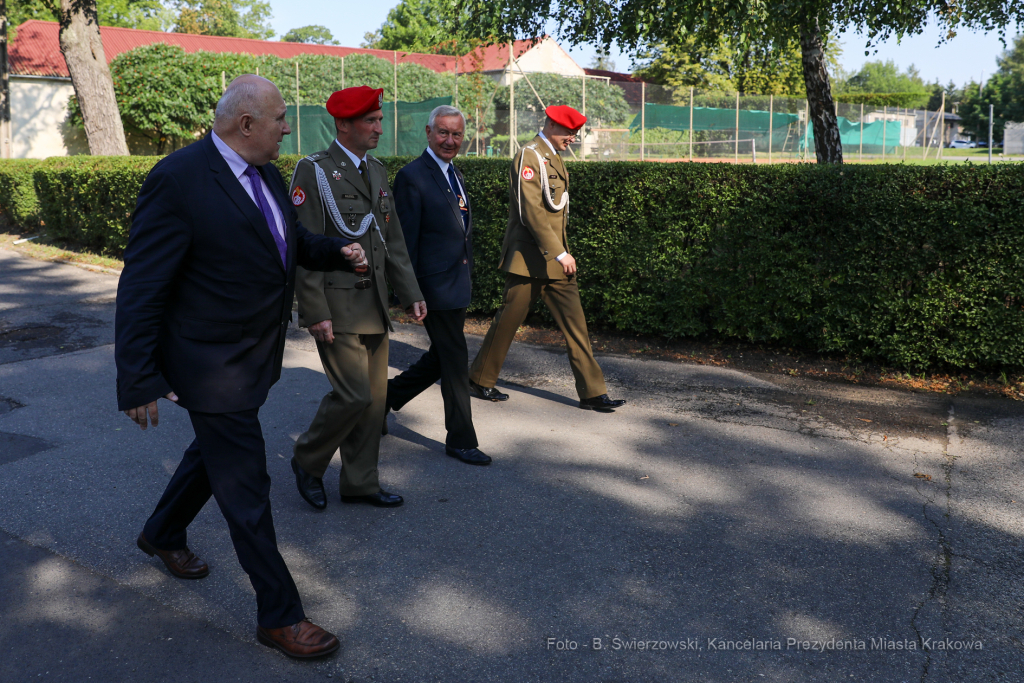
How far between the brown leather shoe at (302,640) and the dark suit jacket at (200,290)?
81 cm

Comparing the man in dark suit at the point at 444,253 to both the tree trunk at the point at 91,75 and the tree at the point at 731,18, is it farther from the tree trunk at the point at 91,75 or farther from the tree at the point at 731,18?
the tree trunk at the point at 91,75

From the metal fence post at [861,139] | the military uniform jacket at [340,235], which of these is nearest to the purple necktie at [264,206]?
the military uniform jacket at [340,235]

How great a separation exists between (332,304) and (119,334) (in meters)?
1.45

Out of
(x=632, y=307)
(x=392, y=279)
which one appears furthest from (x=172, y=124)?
(x=392, y=279)

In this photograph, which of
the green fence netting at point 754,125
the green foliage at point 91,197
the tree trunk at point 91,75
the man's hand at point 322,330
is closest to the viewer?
the man's hand at point 322,330

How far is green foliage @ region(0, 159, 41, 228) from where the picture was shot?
1575 cm

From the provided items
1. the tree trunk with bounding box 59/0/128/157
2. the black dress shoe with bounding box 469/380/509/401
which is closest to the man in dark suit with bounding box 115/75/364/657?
the black dress shoe with bounding box 469/380/509/401

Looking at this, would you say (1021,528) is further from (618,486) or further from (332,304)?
(332,304)

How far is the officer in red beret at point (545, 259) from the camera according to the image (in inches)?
228

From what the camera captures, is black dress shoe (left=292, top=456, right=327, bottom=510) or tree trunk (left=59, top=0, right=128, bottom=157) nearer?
black dress shoe (left=292, top=456, right=327, bottom=510)

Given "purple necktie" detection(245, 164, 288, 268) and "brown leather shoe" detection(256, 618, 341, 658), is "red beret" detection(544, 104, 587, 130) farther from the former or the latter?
"brown leather shoe" detection(256, 618, 341, 658)

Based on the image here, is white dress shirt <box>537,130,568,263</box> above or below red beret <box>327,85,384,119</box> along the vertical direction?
below

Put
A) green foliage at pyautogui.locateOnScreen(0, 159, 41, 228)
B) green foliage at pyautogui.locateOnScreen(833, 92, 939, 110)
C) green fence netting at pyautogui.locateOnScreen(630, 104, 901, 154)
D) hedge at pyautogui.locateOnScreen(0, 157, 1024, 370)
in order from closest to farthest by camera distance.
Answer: hedge at pyautogui.locateOnScreen(0, 157, 1024, 370), green foliage at pyautogui.locateOnScreen(0, 159, 41, 228), green fence netting at pyautogui.locateOnScreen(630, 104, 901, 154), green foliage at pyautogui.locateOnScreen(833, 92, 939, 110)

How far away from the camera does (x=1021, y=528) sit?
404cm
